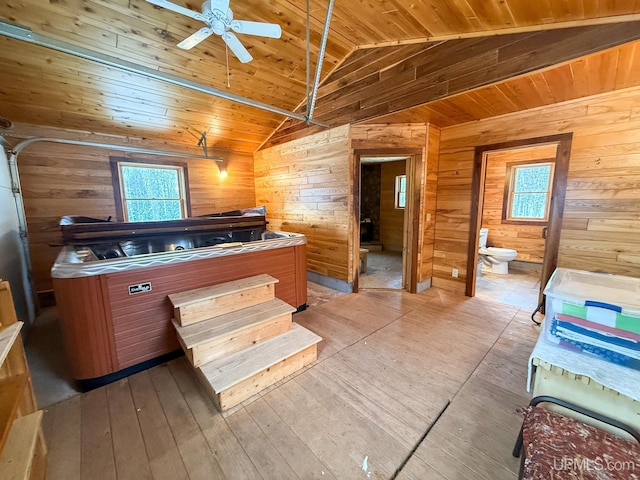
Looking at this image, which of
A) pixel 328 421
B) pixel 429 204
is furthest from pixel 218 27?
pixel 429 204

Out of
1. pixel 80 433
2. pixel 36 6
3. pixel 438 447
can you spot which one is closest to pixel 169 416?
pixel 80 433

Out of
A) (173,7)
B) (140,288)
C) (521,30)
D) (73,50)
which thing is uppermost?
(521,30)

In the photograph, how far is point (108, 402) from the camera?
65.2 inches

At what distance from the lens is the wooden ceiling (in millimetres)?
1811

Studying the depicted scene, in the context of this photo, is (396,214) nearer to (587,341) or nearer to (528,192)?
(528,192)

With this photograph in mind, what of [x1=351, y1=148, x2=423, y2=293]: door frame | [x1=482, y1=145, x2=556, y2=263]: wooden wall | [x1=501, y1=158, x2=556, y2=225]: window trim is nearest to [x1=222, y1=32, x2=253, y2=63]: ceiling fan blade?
[x1=351, y1=148, x2=423, y2=293]: door frame

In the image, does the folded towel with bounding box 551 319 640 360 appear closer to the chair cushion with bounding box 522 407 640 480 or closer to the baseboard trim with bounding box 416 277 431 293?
the chair cushion with bounding box 522 407 640 480

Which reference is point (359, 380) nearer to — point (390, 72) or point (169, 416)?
point (169, 416)

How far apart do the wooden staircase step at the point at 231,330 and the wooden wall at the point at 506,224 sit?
4.37 metres

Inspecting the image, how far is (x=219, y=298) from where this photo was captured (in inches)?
79.4

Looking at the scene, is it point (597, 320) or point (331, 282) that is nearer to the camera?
point (597, 320)

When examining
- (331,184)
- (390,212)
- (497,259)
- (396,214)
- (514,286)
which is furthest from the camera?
(390,212)

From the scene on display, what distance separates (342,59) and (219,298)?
9.77 feet

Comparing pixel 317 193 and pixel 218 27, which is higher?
pixel 218 27
